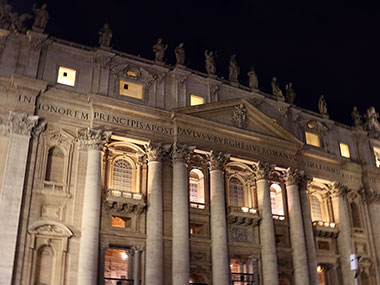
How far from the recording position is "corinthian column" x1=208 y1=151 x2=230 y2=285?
95.0 feet

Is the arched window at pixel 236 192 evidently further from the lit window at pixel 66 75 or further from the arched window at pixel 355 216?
the lit window at pixel 66 75

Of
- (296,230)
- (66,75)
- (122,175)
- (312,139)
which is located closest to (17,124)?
(66,75)

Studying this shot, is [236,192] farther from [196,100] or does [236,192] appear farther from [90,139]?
[90,139]

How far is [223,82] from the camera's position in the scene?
35.7 meters

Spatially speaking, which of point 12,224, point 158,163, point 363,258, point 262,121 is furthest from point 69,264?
point 363,258

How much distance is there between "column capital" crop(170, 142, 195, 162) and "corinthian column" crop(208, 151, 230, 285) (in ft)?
6.23

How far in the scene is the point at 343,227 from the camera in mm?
36125

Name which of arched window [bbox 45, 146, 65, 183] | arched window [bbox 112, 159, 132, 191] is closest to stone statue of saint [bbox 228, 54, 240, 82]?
arched window [bbox 112, 159, 132, 191]

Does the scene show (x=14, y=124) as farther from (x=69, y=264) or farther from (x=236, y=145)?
(x=236, y=145)

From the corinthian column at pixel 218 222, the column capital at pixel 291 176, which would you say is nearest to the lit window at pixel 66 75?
the corinthian column at pixel 218 222

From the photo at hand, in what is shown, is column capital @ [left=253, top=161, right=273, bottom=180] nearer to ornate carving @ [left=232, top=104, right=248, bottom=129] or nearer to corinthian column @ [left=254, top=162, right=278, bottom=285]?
corinthian column @ [left=254, top=162, right=278, bottom=285]

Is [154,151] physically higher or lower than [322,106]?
lower

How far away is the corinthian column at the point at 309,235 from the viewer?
1286 inches

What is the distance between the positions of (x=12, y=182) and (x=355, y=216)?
2672 centimetres
